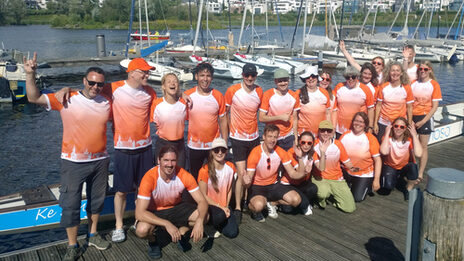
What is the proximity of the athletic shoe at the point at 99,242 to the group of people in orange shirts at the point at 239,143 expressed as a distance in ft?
0.10

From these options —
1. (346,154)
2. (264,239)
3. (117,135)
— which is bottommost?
(264,239)

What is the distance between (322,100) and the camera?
21.0ft

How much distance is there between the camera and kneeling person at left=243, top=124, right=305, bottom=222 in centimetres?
559

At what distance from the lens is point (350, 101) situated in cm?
671

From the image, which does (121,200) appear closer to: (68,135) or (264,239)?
(68,135)

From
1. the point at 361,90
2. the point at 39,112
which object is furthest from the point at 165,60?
the point at 361,90

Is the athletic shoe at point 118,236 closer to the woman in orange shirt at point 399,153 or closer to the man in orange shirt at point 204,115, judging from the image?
the man in orange shirt at point 204,115

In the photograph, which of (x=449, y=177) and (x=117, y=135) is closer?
(x=449, y=177)

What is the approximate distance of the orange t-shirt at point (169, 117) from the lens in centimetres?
523

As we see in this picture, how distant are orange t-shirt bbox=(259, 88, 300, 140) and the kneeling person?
1.71 ft

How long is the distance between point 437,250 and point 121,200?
372cm

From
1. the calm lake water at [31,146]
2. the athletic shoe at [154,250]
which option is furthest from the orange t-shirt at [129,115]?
the calm lake water at [31,146]

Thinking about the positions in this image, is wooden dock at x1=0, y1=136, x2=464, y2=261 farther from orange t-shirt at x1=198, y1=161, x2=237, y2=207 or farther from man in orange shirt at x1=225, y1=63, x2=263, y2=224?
man in orange shirt at x1=225, y1=63, x2=263, y2=224

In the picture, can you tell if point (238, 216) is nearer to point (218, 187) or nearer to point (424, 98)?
point (218, 187)
